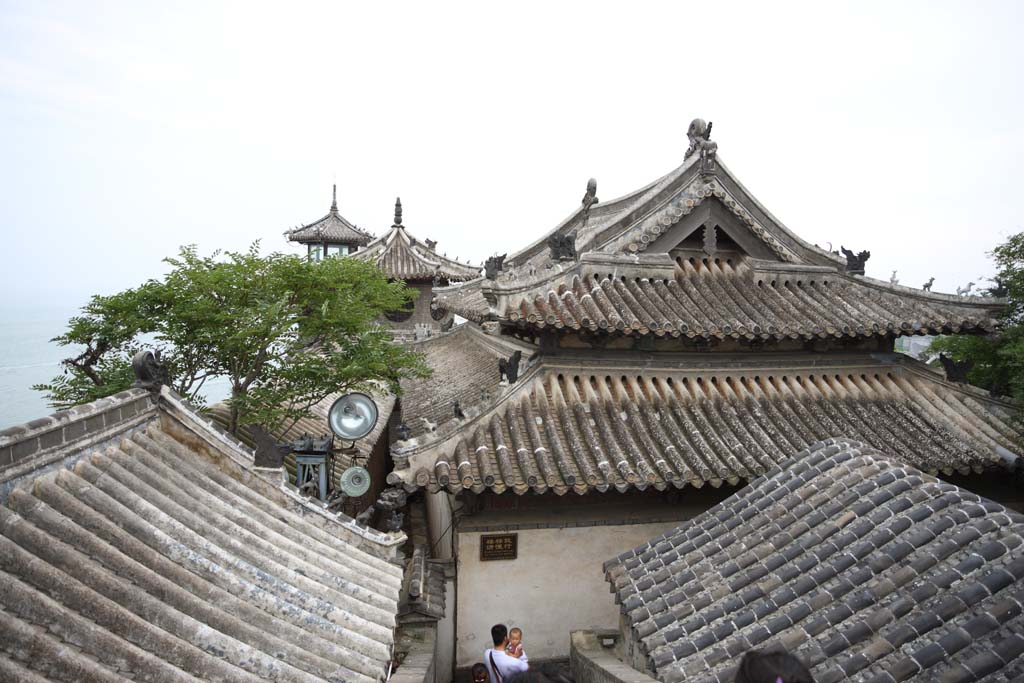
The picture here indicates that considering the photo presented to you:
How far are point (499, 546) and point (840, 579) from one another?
18.1 feet

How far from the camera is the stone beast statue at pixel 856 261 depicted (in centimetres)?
1291

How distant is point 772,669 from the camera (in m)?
2.88

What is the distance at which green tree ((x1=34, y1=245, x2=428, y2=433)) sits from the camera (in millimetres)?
12391

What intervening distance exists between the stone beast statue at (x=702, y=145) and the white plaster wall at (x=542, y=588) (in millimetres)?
6414

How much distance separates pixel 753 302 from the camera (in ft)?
38.7

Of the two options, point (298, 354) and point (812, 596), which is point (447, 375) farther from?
point (812, 596)

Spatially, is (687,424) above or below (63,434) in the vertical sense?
above

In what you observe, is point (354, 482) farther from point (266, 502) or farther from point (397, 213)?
point (397, 213)

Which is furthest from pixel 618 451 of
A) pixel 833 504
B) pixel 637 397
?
pixel 833 504

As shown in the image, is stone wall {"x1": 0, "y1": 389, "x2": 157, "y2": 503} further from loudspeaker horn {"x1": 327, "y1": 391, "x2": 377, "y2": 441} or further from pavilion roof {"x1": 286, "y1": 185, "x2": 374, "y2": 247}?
pavilion roof {"x1": 286, "y1": 185, "x2": 374, "y2": 247}

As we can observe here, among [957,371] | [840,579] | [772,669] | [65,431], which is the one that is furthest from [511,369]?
[957,371]

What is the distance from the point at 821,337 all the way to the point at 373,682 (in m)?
9.04

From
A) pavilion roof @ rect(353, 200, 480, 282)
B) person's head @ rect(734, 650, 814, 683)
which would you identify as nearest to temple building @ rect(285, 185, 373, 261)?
pavilion roof @ rect(353, 200, 480, 282)

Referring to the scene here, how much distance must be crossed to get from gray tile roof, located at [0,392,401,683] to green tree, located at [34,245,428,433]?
213 inches
